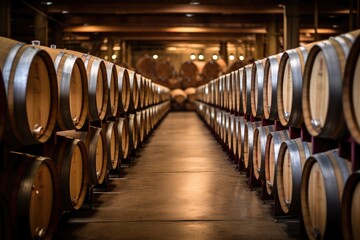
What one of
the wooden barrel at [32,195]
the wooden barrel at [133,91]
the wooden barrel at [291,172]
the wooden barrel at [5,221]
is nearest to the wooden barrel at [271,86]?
the wooden barrel at [291,172]

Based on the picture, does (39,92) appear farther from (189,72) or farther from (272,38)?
(189,72)

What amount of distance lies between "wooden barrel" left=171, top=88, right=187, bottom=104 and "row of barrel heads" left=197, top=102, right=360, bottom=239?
24926 mm

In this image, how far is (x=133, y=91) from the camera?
9.17 meters

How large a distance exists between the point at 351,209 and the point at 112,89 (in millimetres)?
4565

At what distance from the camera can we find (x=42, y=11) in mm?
17344

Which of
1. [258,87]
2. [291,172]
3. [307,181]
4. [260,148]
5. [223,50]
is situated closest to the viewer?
[307,181]

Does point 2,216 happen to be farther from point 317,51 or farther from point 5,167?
point 317,51

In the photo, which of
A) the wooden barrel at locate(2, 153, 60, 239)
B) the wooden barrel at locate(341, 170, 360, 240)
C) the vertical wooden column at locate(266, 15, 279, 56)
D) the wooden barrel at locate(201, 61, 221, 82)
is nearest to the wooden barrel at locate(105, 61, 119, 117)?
the wooden barrel at locate(2, 153, 60, 239)

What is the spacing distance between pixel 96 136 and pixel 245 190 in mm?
1947

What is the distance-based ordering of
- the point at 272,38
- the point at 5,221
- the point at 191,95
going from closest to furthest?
the point at 5,221 → the point at 272,38 → the point at 191,95

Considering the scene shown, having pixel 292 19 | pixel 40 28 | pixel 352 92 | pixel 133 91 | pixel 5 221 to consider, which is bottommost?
pixel 5 221

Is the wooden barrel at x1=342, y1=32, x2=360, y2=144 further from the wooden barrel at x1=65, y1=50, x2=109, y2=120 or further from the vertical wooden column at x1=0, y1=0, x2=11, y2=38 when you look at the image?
the vertical wooden column at x1=0, y1=0, x2=11, y2=38

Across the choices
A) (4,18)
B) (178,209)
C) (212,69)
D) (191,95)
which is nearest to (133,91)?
(178,209)

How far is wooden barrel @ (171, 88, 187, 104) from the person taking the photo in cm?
3153
